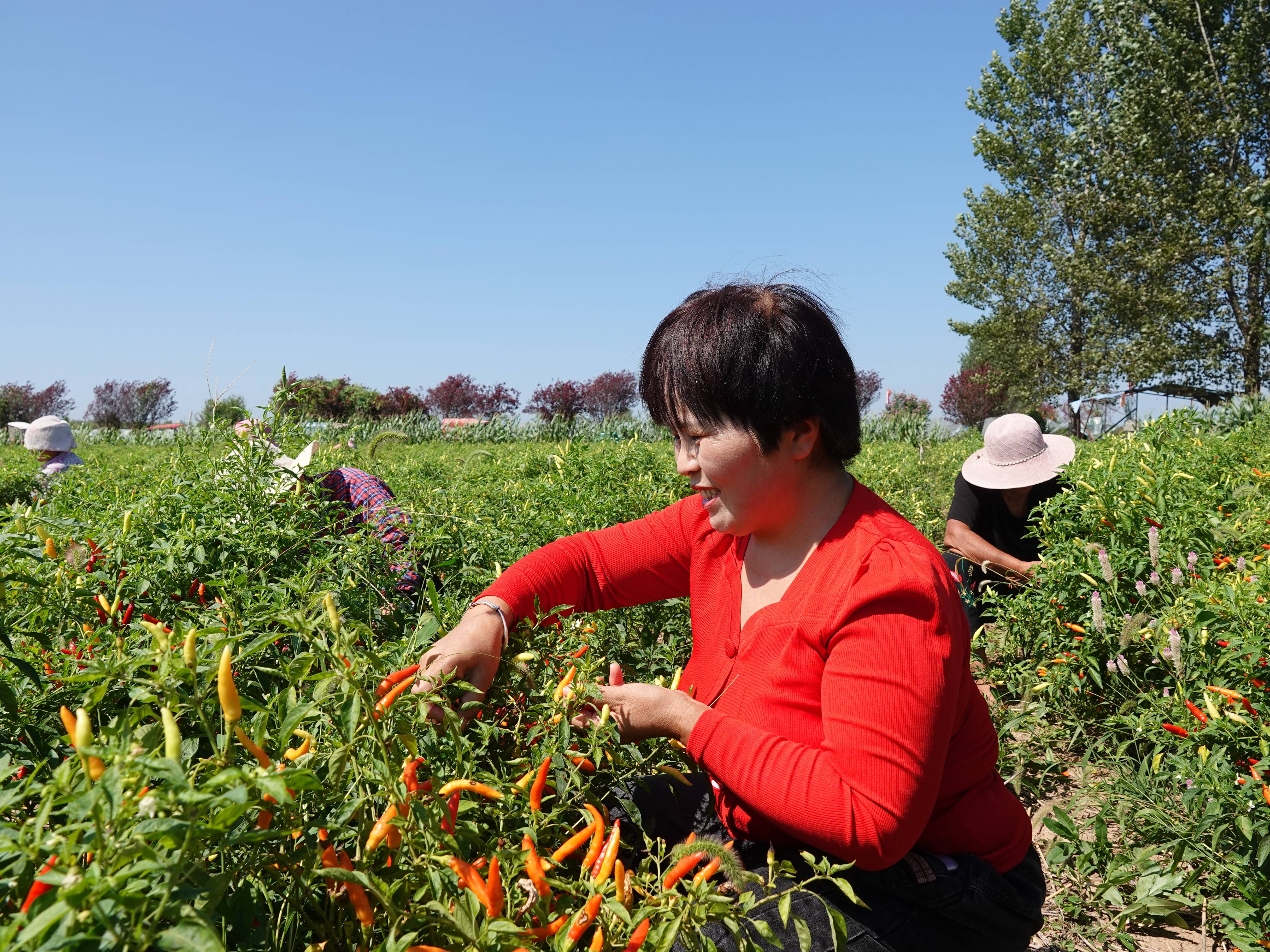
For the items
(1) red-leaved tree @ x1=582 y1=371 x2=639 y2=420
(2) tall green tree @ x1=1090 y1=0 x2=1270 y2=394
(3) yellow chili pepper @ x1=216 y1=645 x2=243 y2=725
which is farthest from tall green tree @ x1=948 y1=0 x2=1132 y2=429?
(3) yellow chili pepper @ x1=216 y1=645 x2=243 y2=725

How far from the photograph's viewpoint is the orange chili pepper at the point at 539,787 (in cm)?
112

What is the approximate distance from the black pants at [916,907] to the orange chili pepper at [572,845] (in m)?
0.16

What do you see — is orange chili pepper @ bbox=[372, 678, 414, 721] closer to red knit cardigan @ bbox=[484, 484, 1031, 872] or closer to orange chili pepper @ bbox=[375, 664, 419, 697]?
orange chili pepper @ bbox=[375, 664, 419, 697]

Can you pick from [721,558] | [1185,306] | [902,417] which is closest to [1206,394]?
[1185,306]

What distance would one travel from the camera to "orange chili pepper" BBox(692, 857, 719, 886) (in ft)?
3.26

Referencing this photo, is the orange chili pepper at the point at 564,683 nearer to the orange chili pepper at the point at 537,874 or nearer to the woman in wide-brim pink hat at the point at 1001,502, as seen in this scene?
the orange chili pepper at the point at 537,874

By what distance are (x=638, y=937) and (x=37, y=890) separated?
0.55 metres

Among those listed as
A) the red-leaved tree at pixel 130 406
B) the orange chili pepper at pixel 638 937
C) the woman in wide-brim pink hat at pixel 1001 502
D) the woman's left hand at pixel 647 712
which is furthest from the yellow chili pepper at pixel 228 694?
the red-leaved tree at pixel 130 406

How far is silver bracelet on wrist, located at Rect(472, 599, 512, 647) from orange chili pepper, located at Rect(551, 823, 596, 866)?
0.47 m

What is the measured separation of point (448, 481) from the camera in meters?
4.74

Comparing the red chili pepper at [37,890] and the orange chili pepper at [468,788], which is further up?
the red chili pepper at [37,890]

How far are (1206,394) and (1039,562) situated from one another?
25937 millimetres

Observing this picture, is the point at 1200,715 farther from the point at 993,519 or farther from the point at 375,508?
the point at 375,508

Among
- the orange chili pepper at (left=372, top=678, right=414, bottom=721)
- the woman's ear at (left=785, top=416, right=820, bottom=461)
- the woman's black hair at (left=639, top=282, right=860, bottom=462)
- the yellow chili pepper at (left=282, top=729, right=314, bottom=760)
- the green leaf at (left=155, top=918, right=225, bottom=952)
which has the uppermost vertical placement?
the woman's black hair at (left=639, top=282, right=860, bottom=462)
